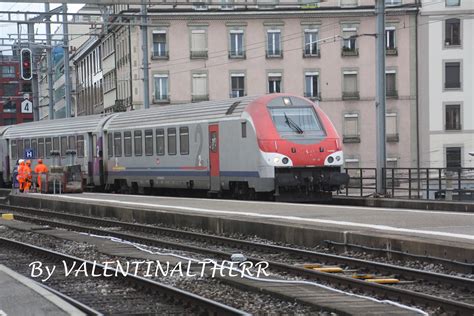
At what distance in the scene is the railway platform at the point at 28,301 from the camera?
8508 mm

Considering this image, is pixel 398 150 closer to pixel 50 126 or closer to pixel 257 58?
pixel 257 58

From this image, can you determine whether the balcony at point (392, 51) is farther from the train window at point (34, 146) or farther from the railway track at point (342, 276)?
the railway track at point (342, 276)

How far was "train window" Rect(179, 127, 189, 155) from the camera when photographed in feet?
98.3

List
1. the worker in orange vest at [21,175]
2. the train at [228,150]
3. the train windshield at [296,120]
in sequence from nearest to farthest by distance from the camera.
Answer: the train at [228,150] → the train windshield at [296,120] → the worker in orange vest at [21,175]

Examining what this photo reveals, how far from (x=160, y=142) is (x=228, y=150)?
5441 millimetres

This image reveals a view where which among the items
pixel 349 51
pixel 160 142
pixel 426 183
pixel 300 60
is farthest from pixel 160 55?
pixel 426 183

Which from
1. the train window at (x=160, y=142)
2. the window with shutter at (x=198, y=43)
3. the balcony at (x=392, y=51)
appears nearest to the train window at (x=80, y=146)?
the train window at (x=160, y=142)

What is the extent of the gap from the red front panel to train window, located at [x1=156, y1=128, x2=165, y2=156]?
3.84 meters

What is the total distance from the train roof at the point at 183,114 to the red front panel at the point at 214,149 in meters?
0.37

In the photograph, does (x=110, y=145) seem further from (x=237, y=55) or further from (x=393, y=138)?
(x=393, y=138)

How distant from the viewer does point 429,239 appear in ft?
44.9

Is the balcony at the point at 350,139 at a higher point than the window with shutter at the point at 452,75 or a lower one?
lower

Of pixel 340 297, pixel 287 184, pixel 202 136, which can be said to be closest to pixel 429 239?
pixel 340 297

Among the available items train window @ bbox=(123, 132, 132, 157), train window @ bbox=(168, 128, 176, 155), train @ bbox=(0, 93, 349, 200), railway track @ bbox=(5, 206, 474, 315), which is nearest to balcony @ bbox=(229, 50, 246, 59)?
train @ bbox=(0, 93, 349, 200)
